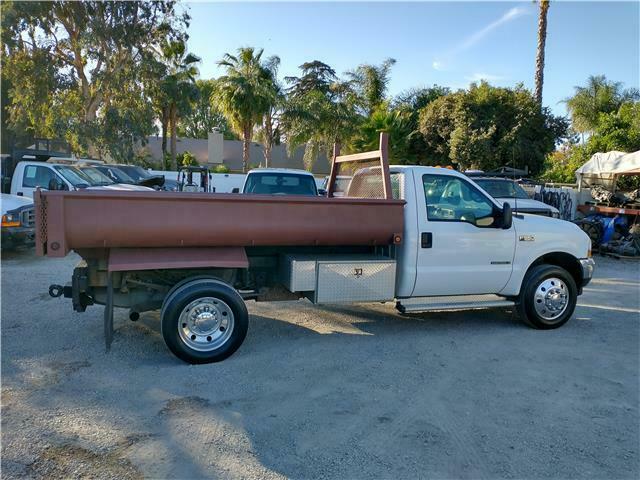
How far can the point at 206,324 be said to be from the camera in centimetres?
530

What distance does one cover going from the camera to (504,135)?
2736 cm

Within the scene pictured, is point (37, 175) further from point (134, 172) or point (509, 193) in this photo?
point (509, 193)

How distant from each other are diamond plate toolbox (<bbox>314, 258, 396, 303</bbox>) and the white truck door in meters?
0.42

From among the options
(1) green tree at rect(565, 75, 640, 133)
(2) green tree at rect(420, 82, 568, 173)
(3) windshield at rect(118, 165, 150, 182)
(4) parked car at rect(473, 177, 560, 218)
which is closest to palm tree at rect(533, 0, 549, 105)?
(2) green tree at rect(420, 82, 568, 173)

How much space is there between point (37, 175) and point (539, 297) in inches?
463

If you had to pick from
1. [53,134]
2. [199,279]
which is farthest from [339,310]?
[53,134]

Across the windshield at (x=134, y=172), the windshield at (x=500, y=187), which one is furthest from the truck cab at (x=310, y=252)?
the windshield at (x=134, y=172)

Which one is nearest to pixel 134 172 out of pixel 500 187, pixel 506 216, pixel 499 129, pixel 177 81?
pixel 177 81

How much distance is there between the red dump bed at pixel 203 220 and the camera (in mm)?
4707

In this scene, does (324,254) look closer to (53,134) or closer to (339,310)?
(339,310)

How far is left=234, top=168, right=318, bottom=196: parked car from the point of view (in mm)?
9820

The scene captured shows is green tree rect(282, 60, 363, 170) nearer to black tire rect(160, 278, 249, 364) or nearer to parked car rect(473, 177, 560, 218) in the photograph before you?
parked car rect(473, 177, 560, 218)

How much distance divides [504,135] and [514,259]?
22751 mm

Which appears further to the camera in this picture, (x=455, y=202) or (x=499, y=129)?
(x=499, y=129)
